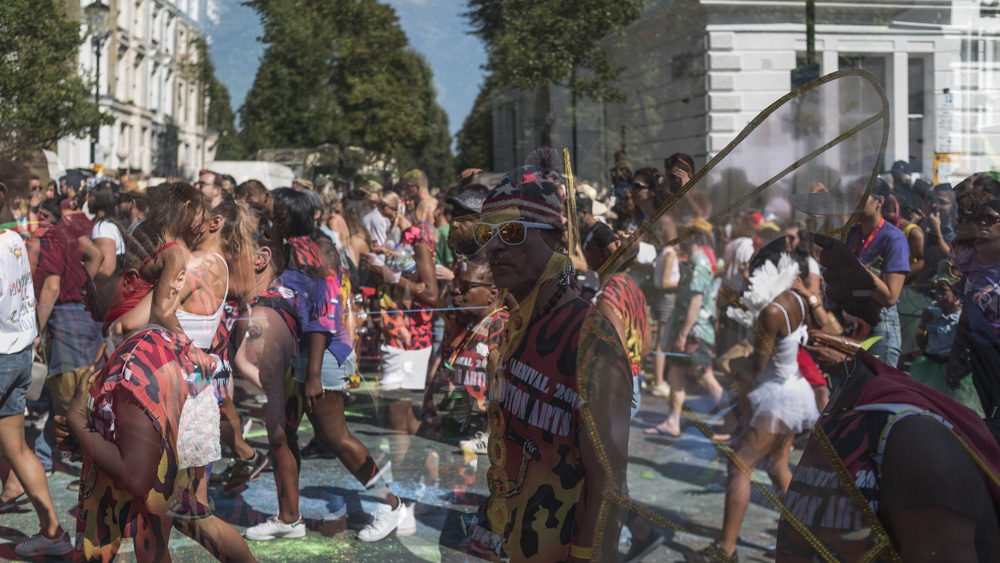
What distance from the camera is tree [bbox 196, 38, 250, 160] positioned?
777 cm

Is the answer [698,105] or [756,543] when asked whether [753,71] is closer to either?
[698,105]

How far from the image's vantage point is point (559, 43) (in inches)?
492

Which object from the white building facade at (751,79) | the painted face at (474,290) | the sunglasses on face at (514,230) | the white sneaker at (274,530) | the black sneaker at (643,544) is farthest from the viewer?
the white building facade at (751,79)

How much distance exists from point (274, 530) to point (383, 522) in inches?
22.9

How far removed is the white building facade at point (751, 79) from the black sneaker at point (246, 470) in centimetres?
694

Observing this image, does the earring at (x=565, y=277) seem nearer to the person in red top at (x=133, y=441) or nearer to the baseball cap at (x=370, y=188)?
the person in red top at (x=133, y=441)

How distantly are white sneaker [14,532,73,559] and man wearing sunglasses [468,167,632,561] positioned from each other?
3.19 m

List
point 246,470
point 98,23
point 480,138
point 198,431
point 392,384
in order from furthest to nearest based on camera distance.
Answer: point 480,138 < point 98,23 < point 392,384 < point 246,470 < point 198,431

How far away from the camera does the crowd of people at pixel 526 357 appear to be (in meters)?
2.07

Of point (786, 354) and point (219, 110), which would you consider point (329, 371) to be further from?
point (219, 110)

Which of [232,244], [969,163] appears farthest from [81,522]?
[969,163]

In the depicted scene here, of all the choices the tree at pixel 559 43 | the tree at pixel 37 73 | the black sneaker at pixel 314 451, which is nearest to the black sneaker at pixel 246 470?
the black sneaker at pixel 314 451

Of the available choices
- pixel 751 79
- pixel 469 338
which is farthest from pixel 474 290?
pixel 751 79

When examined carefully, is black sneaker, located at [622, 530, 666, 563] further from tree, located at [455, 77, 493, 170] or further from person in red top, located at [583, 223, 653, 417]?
tree, located at [455, 77, 493, 170]
